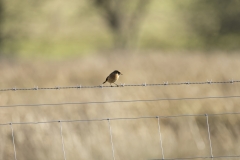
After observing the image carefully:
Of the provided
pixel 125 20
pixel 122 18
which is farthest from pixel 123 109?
pixel 125 20

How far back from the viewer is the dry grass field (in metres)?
8.52

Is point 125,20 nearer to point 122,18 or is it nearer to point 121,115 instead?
point 122,18

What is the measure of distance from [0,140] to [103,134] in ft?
5.14

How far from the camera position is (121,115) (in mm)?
9344

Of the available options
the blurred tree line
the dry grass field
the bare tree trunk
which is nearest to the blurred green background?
the dry grass field

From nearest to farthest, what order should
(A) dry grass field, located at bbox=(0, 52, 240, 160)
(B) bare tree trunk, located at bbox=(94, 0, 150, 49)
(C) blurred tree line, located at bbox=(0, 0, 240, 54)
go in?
(A) dry grass field, located at bbox=(0, 52, 240, 160)
(C) blurred tree line, located at bbox=(0, 0, 240, 54)
(B) bare tree trunk, located at bbox=(94, 0, 150, 49)

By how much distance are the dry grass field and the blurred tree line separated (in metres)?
12.0

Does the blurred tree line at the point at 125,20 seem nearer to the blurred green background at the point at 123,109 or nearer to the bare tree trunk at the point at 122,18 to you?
the bare tree trunk at the point at 122,18

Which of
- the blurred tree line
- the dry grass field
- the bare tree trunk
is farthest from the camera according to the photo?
the bare tree trunk

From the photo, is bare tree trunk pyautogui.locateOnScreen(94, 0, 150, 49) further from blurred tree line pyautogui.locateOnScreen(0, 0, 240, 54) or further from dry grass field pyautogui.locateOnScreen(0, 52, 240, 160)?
dry grass field pyautogui.locateOnScreen(0, 52, 240, 160)

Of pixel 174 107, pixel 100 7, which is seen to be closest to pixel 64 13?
pixel 100 7

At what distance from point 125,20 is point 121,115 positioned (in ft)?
59.1

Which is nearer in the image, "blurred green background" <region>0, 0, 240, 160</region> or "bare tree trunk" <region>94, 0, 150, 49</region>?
"blurred green background" <region>0, 0, 240, 160</region>

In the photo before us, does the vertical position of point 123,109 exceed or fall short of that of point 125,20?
it falls short
